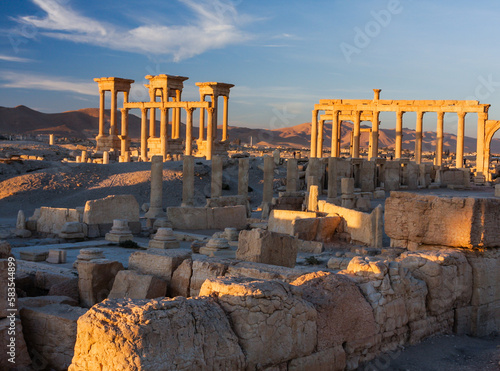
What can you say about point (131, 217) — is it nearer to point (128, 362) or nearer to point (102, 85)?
point (128, 362)

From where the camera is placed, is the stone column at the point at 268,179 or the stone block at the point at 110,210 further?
the stone column at the point at 268,179

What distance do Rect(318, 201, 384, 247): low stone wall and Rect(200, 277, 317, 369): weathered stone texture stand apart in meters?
9.00

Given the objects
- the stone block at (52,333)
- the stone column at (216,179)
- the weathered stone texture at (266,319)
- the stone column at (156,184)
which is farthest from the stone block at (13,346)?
the stone column at (216,179)

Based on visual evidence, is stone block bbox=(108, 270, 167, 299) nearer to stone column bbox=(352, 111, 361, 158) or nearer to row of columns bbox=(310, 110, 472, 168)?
row of columns bbox=(310, 110, 472, 168)

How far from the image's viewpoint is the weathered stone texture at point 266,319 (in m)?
5.19

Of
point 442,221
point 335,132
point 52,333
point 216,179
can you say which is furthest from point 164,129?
point 52,333

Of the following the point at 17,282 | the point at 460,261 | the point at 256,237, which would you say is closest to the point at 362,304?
the point at 460,261

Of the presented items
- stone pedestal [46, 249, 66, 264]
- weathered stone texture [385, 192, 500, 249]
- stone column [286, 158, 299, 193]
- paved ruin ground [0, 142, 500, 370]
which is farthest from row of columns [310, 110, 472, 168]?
weathered stone texture [385, 192, 500, 249]

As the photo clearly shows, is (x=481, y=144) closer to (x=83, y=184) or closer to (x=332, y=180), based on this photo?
(x=332, y=180)

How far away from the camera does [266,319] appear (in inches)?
207

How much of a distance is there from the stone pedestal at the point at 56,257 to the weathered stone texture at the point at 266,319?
7.13m

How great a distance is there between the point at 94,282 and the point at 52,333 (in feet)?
7.25

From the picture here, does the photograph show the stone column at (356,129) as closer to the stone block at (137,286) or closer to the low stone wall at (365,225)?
the low stone wall at (365,225)

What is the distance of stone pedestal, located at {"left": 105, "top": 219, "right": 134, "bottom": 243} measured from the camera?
49.4 feet
